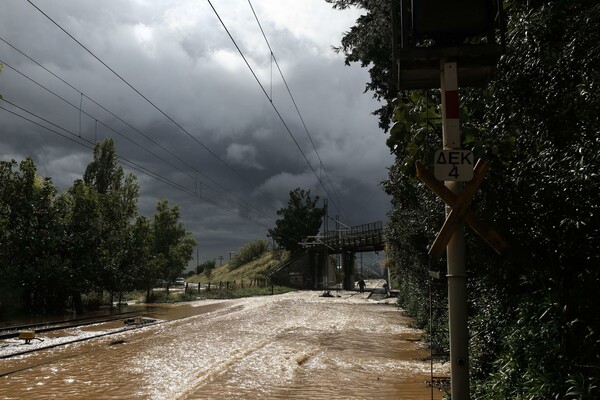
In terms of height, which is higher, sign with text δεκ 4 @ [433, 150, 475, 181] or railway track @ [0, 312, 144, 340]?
sign with text δεκ 4 @ [433, 150, 475, 181]

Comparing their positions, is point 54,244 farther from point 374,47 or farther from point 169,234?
point 169,234

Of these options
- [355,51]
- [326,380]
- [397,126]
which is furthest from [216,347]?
[397,126]

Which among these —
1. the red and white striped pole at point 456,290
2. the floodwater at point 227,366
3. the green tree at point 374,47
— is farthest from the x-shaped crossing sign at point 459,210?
the green tree at point 374,47

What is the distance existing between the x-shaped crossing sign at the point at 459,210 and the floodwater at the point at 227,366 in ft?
19.6

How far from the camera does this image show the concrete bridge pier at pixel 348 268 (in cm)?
7276

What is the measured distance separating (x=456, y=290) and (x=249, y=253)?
94463 mm

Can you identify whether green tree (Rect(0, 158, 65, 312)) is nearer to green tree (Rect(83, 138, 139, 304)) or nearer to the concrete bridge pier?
green tree (Rect(83, 138, 139, 304))

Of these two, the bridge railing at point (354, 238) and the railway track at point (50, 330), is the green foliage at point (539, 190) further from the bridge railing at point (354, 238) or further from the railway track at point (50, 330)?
the bridge railing at point (354, 238)

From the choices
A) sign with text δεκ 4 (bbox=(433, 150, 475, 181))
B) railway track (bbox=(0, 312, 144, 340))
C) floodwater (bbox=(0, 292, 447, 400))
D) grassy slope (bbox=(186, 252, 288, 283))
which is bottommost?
railway track (bbox=(0, 312, 144, 340))

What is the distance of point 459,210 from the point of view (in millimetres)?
4094

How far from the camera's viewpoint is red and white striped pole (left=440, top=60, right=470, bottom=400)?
3.97 metres

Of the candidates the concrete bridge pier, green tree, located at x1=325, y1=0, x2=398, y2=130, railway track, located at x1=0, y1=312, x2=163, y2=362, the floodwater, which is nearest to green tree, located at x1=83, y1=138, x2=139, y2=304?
railway track, located at x1=0, y1=312, x2=163, y2=362

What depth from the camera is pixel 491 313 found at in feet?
22.5

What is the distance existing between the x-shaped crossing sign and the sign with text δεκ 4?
0.31 ft
